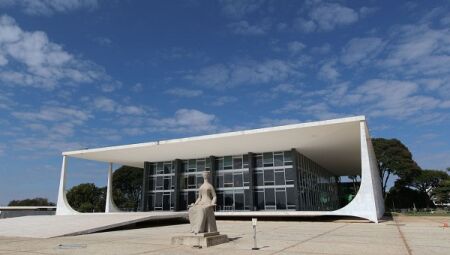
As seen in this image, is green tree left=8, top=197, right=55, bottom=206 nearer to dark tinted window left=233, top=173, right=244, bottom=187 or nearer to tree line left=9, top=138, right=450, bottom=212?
tree line left=9, top=138, right=450, bottom=212

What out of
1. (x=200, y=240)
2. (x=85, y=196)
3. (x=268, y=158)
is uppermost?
(x=268, y=158)

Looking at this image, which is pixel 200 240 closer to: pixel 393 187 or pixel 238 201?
pixel 238 201

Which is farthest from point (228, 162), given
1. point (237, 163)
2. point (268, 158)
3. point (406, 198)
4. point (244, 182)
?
point (406, 198)

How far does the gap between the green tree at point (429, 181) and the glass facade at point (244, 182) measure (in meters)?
27.4

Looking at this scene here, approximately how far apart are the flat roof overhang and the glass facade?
922mm

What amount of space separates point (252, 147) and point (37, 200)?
232ft

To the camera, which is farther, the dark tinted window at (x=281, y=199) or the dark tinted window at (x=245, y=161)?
the dark tinted window at (x=245, y=161)

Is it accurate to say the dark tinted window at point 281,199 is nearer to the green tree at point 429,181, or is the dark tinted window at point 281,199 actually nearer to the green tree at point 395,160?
the green tree at point 395,160

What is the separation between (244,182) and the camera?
30578 mm

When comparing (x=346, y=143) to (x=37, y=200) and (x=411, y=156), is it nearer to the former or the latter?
(x=411, y=156)

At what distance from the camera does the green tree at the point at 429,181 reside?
54562mm

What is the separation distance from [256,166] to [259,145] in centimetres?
366

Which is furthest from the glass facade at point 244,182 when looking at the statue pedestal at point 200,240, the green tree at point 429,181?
the green tree at point 429,181

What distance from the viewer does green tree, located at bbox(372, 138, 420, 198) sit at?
50.8 metres
